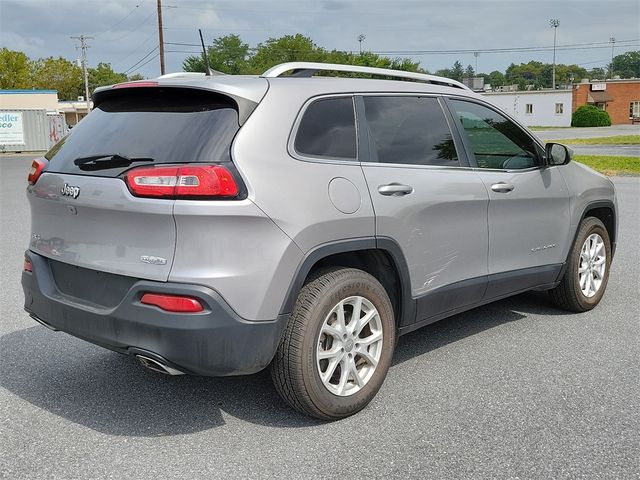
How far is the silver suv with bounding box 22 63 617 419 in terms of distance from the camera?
10.5 ft

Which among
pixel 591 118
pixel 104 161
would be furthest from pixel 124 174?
pixel 591 118

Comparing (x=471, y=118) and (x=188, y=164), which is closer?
(x=188, y=164)

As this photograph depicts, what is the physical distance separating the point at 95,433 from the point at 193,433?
51cm

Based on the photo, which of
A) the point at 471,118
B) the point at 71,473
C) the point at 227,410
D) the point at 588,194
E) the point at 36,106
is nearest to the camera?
the point at 71,473

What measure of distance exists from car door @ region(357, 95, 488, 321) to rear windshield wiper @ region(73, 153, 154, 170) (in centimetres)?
128

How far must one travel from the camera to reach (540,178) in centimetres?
517

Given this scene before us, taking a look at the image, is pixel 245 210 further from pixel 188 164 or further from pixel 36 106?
pixel 36 106

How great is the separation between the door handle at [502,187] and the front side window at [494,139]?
142mm

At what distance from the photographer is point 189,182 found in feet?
10.5

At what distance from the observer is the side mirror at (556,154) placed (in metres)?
5.24

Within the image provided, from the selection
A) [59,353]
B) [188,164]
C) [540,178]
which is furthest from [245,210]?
[540,178]

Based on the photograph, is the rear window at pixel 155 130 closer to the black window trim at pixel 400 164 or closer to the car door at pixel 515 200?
the black window trim at pixel 400 164

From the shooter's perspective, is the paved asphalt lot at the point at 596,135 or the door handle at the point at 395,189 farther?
the paved asphalt lot at the point at 596,135

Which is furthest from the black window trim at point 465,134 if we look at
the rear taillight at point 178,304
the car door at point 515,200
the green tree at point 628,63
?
the green tree at point 628,63
